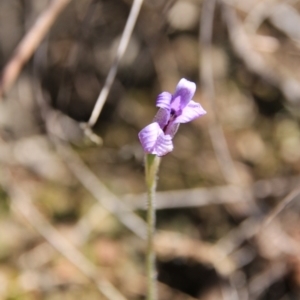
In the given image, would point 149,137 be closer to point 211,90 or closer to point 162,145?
point 162,145

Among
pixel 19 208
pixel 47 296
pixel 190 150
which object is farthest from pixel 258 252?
pixel 19 208

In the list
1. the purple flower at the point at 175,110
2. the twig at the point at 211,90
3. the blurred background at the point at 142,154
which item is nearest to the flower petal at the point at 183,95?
the purple flower at the point at 175,110

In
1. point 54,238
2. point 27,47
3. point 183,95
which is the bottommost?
point 183,95

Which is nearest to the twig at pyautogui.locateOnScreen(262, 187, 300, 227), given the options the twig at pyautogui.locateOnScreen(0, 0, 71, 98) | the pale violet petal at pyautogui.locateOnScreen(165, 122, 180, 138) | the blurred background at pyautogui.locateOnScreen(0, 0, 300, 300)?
the blurred background at pyautogui.locateOnScreen(0, 0, 300, 300)

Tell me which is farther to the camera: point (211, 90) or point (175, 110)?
point (211, 90)

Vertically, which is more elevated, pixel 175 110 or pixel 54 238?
pixel 54 238

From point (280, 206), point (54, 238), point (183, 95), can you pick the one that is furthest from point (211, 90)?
point (183, 95)

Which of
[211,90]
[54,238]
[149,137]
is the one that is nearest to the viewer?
[149,137]
